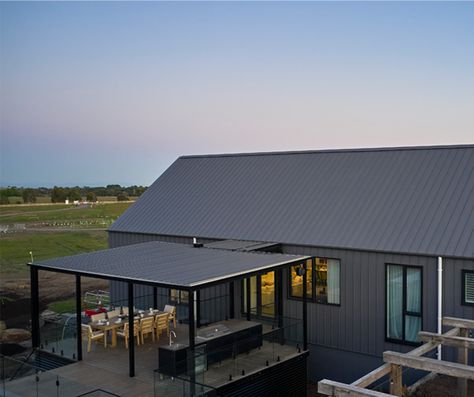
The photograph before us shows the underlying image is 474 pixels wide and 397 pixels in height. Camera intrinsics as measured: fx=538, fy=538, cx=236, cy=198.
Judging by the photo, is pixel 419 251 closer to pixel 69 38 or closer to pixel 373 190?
pixel 373 190

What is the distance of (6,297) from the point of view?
27.7m

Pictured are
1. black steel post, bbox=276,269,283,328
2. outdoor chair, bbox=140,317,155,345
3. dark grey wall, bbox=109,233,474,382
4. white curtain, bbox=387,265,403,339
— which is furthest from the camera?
black steel post, bbox=276,269,283,328

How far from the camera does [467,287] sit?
44.7 feet

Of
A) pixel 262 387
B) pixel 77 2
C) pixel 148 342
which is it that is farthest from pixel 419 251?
pixel 77 2

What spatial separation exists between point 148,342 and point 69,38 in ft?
67.6

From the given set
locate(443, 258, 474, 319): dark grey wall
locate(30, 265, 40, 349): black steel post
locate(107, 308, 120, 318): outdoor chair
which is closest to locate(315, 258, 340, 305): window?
locate(443, 258, 474, 319): dark grey wall

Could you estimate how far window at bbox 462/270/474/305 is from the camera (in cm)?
1357

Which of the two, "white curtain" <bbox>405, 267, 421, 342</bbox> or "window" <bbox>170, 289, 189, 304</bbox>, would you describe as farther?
"window" <bbox>170, 289, 189, 304</bbox>

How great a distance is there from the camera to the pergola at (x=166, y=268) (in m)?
12.1

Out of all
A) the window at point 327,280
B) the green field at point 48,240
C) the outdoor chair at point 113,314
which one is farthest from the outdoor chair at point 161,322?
the green field at point 48,240

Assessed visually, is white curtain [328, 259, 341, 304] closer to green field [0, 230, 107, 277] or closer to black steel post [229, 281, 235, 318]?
black steel post [229, 281, 235, 318]

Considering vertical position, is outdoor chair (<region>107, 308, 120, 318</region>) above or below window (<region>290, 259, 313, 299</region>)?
below

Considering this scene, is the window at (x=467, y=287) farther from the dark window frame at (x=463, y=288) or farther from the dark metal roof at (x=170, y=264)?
the dark metal roof at (x=170, y=264)

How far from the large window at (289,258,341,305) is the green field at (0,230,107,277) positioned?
24.3 meters
